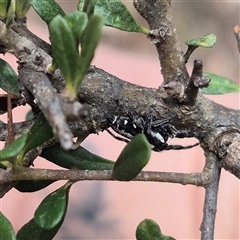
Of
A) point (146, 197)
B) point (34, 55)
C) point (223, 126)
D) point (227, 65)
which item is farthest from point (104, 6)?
point (227, 65)

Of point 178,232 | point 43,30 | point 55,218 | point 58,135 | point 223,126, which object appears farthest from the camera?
point 43,30

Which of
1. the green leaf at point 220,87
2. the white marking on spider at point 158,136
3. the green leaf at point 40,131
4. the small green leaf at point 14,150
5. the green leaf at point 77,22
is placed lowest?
the small green leaf at point 14,150

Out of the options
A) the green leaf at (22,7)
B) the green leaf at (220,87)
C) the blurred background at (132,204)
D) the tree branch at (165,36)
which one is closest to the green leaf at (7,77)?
the green leaf at (22,7)

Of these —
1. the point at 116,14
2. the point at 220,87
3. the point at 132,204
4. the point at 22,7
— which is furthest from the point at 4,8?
the point at 132,204

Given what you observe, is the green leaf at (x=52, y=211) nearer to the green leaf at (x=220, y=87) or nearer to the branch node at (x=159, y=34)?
the branch node at (x=159, y=34)

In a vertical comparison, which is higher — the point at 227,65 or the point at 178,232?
the point at 227,65

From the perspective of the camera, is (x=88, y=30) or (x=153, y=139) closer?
(x=88, y=30)

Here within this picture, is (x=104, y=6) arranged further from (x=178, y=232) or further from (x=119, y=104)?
(x=178, y=232)
